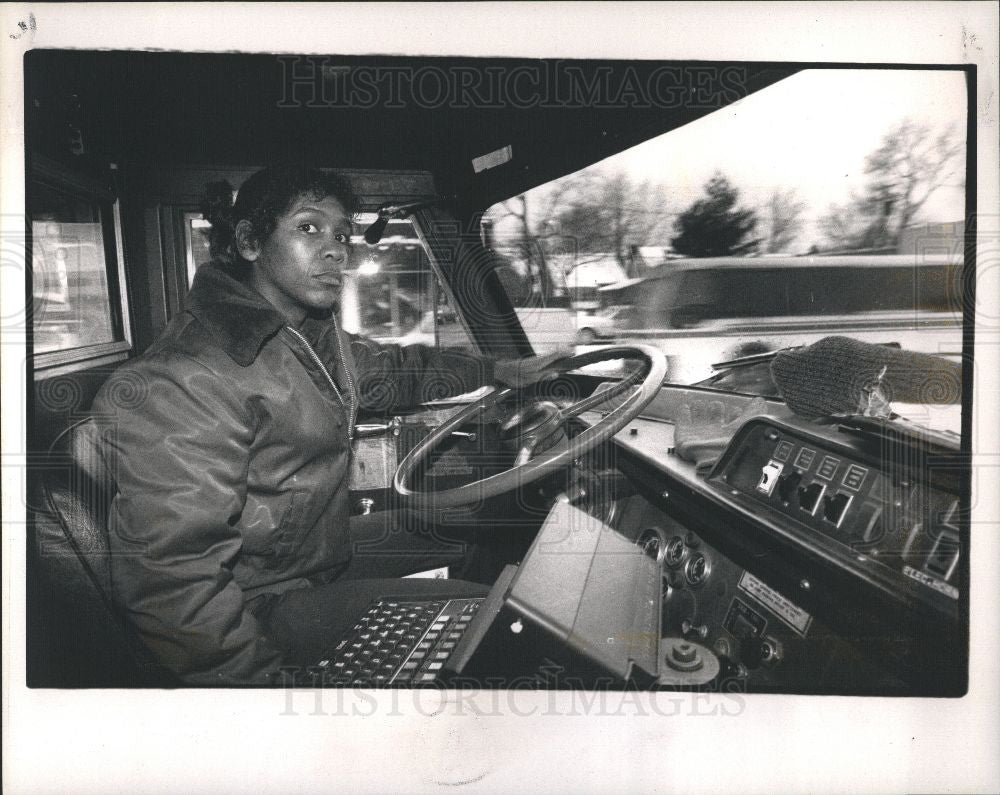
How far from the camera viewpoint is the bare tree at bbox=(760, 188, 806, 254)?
1.50 metres

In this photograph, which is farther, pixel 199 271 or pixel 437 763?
pixel 437 763

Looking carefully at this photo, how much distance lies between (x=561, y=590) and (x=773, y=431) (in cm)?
49

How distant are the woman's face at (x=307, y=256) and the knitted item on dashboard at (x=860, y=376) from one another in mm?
836

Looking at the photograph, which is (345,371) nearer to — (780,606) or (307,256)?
(307,256)

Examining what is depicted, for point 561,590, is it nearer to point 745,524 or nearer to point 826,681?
point 745,524

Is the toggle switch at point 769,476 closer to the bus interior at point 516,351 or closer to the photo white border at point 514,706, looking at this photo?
the bus interior at point 516,351

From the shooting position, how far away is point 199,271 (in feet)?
4.81

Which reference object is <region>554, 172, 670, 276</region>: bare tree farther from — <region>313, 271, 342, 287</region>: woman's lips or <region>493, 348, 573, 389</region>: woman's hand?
<region>313, 271, 342, 287</region>: woman's lips

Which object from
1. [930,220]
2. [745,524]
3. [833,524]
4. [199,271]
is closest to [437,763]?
[745,524]

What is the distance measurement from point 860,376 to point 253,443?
1091 mm

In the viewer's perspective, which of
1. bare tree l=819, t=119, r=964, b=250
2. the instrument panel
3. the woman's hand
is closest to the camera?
the instrument panel

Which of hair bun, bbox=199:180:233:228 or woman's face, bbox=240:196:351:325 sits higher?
hair bun, bbox=199:180:233:228

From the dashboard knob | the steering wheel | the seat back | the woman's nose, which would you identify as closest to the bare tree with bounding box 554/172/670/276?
the steering wheel

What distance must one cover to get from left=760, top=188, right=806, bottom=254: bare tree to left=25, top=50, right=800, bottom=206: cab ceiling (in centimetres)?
20
